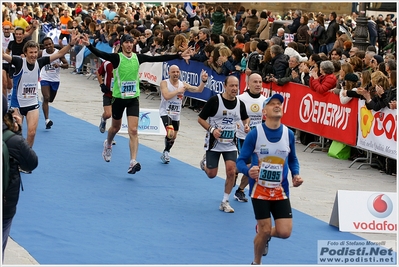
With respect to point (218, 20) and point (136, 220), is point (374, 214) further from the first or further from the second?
point (218, 20)

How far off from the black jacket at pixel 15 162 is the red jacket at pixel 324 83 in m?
9.24

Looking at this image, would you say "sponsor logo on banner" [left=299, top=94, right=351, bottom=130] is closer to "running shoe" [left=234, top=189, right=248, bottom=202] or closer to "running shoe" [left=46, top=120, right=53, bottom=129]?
"running shoe" [left=234, top=189, right=248, bottom=202]

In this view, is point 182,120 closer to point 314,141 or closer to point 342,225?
point 314,141

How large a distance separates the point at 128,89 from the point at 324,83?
4191mm

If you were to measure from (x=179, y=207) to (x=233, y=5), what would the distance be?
3834cm

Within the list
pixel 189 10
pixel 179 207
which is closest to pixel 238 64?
pixel 179 207

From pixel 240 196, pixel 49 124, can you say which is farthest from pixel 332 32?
pixel 240 196

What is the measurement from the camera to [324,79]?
16.3 m

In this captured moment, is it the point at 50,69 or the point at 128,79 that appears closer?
the point at 128,79

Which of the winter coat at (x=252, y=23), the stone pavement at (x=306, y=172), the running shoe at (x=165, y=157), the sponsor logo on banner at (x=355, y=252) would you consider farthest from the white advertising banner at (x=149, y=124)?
the winter coat at (x=252, y=23)

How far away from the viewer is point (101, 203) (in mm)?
12094

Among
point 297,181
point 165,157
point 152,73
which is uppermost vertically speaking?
point 297,181

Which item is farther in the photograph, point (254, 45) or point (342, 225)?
point (254, 45)

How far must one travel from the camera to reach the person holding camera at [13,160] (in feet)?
25.2
